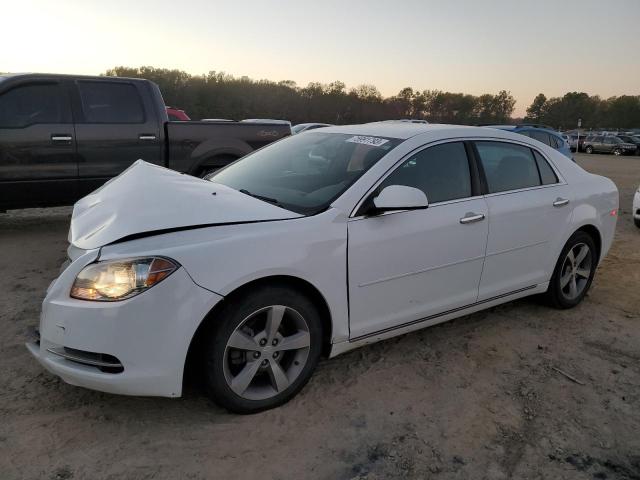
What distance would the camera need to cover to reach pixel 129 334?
2.35m

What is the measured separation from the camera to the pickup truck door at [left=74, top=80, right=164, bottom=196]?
6488mm

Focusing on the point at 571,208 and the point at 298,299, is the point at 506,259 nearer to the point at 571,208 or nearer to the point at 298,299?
the point at 571,208

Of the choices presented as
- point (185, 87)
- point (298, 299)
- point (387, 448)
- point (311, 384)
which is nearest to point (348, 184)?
point (298, 299)

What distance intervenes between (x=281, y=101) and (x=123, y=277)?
90205mm

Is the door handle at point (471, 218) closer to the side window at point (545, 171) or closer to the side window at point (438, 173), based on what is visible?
the side window at point (438, 173)

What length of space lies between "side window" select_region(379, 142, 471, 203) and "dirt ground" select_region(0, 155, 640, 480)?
1.13m

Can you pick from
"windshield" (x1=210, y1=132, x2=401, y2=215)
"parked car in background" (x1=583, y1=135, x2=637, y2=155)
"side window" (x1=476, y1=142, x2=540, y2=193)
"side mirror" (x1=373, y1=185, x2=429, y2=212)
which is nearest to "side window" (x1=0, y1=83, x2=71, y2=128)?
"windshield" (x1=210, y1=132, x2=401, y2=215)

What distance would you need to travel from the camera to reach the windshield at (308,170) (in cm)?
312

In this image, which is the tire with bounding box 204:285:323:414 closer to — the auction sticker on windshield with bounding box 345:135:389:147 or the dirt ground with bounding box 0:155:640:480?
the dirt ground with bounding box 0:155:640:480

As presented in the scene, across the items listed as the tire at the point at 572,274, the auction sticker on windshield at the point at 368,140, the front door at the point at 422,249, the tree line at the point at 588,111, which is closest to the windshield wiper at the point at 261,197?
the front door at the point at 422,249

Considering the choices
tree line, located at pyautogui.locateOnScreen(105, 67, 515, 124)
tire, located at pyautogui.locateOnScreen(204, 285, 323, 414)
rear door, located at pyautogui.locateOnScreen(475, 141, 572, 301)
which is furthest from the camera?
tree line, located at pyautogui.locateOnScreen(105, 67, 515, 124)

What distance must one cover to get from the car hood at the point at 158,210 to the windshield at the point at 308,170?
21 centimetres

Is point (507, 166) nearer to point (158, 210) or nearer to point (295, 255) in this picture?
point (295, 255)

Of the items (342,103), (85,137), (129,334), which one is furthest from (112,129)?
(342,103)
